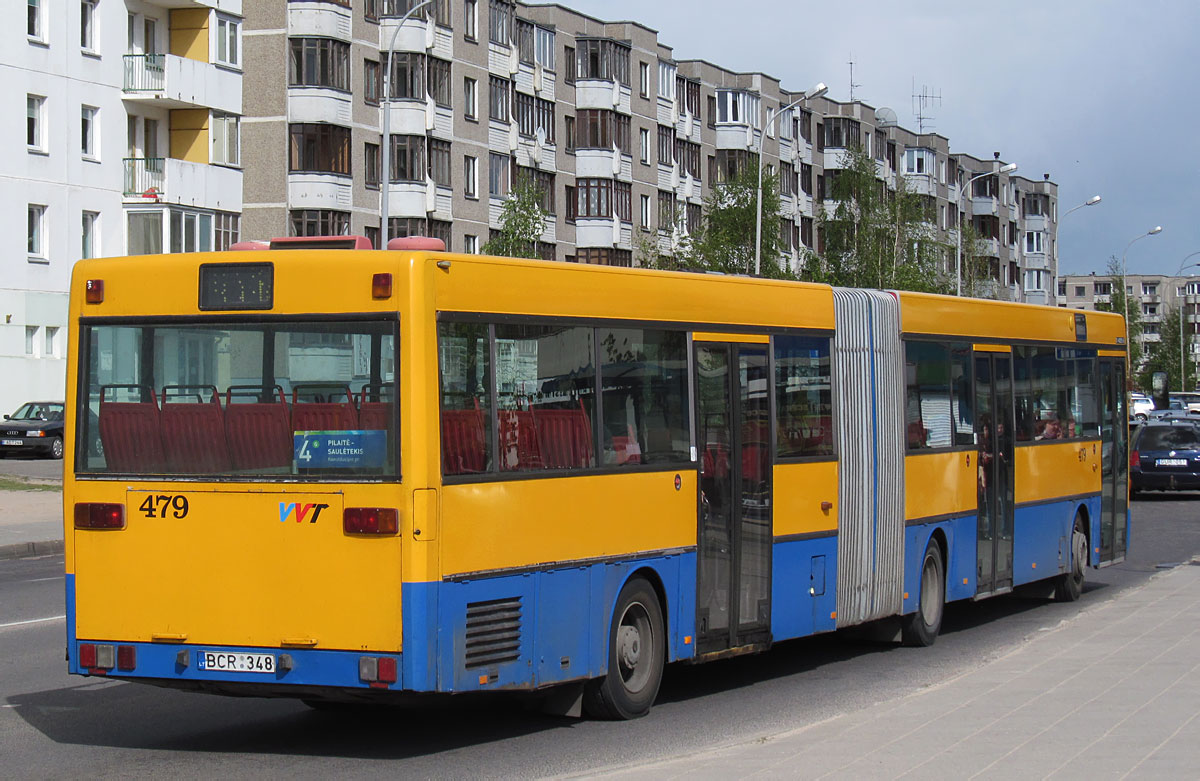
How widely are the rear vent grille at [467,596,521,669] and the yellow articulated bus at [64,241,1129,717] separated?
0.02 metres

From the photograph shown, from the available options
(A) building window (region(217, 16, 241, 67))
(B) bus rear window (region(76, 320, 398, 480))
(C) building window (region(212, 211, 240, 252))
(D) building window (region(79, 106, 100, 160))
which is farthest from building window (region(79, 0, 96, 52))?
(B) bus rear window (region(76, 320, 398, 480))

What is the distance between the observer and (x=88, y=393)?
9453 mm

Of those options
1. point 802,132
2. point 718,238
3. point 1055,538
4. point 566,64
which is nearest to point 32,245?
point 718,238

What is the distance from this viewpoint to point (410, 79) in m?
65.6

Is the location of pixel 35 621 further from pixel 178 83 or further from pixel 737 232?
pixel 737 232

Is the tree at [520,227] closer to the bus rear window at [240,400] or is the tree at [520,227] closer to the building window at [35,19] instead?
the building window at [35,19]

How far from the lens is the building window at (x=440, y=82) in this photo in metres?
66.2

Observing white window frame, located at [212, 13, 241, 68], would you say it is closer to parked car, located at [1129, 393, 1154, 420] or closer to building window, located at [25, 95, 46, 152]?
building window, located at [25, 95, 46, 152]

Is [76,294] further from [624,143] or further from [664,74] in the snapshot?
[664,74]

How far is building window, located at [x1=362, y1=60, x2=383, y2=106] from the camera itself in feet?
209

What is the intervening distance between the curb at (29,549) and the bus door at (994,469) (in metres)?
13.0

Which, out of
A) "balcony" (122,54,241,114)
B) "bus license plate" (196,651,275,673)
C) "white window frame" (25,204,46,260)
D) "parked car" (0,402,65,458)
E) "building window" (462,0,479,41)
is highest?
"building window" (462,0,479,41)

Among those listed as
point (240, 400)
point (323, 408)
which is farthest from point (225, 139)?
point (323, 408)

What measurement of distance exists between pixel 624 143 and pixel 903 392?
6726 centimetres
